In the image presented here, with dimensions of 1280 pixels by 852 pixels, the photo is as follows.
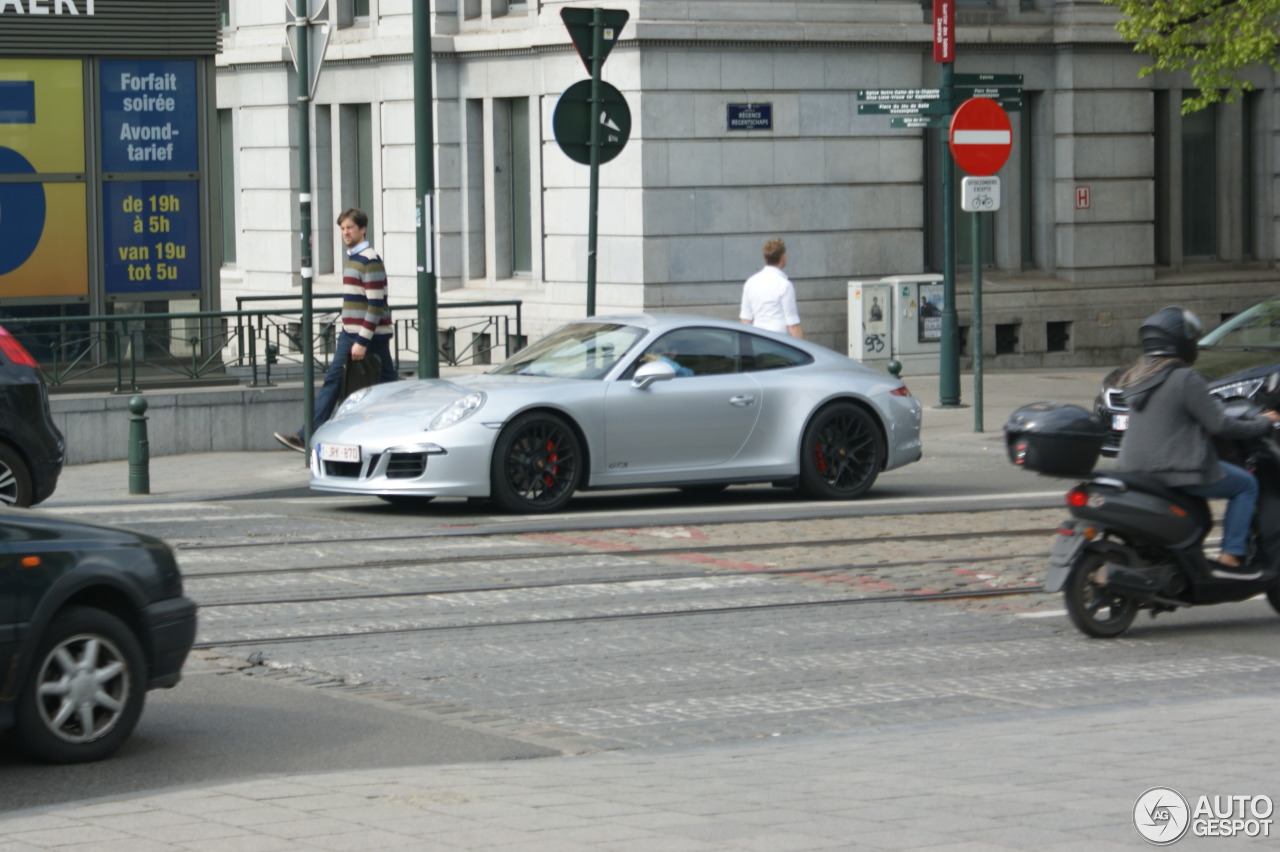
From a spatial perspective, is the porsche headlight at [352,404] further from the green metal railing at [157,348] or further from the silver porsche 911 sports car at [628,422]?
the green metal railing at [157,348]

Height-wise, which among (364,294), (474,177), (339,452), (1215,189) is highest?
(474,177)

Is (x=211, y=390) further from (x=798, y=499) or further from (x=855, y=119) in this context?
(x=855, y=119)

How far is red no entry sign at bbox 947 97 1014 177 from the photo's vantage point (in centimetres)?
1915

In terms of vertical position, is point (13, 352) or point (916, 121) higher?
point (916, 121)

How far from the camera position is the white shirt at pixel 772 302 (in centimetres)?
1783

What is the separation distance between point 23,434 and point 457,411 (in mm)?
2781

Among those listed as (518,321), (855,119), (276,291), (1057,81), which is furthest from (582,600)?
(276,291)

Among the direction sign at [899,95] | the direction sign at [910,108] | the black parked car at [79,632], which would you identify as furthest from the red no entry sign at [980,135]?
the black parked car at [79,632]

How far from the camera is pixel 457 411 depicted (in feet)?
42.8

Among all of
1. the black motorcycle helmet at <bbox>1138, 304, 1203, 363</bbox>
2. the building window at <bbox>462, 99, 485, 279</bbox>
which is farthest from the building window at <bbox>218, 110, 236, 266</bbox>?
the black motorcycle helmet at <bbox>1138, 304, 1203, 363</bbox>

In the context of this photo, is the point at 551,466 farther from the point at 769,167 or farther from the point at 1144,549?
the point at 769,167

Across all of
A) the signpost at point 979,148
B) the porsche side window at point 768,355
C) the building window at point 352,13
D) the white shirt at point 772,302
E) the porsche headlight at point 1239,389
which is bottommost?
the porsche headlight at point 1239,389

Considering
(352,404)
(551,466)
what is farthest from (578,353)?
(352,404)

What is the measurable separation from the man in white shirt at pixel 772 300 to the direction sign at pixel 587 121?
195cm
